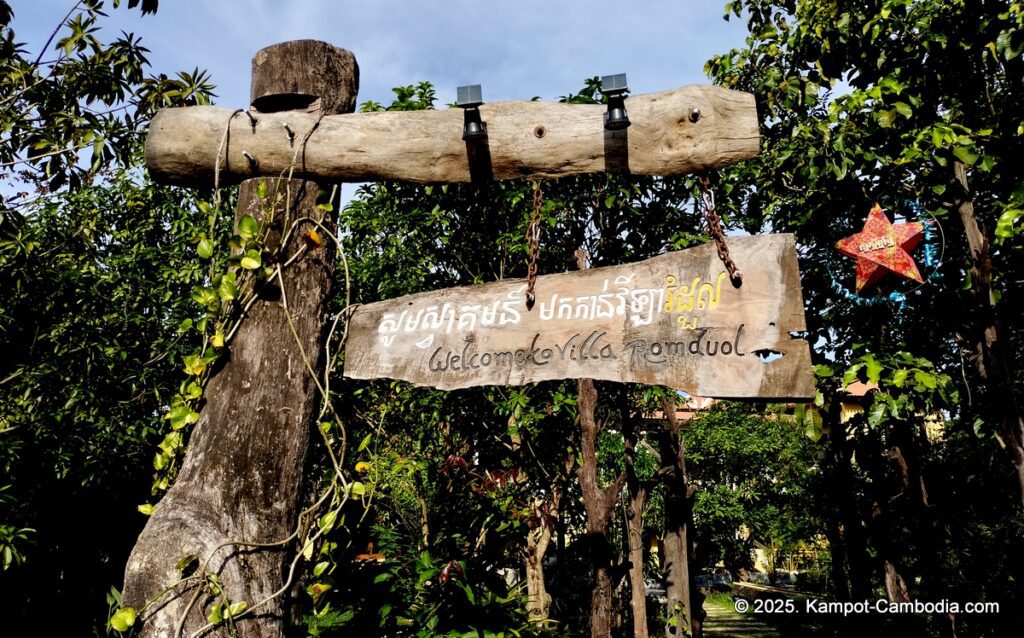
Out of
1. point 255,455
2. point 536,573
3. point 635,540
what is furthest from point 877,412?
point 536,573

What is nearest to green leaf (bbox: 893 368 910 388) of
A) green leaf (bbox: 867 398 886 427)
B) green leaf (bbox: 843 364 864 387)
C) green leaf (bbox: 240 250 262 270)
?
green leaf (bbox: 843 364 864 387)

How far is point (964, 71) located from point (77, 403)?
8643 millimetres

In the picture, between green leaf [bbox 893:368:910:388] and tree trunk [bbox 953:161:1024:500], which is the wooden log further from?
tree trunk [bbox 953:161:1024:500]

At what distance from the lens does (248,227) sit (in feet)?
7.48

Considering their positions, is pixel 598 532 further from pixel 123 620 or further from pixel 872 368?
pixel 123 620

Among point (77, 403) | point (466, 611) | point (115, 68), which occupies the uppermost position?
point (115, 68)

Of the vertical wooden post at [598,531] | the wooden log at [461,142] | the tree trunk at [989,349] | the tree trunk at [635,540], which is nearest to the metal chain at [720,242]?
the wooden log at [461,142]

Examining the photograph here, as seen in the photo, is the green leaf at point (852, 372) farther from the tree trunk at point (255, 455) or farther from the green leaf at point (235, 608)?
the green leaf at point (235, 608)

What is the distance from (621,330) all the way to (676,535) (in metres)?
8.10

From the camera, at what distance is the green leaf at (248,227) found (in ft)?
7.47

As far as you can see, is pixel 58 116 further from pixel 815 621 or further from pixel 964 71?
Answer: pixel 815 621

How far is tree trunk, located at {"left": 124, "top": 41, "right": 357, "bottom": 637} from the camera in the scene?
1.98m

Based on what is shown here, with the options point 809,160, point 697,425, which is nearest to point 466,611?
point 809,160

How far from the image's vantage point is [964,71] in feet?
17.3
